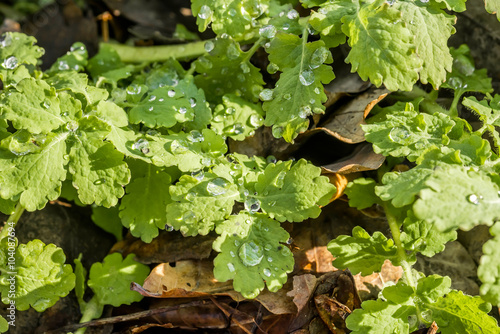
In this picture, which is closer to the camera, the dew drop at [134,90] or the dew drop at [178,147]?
the dew drop at [178,147]

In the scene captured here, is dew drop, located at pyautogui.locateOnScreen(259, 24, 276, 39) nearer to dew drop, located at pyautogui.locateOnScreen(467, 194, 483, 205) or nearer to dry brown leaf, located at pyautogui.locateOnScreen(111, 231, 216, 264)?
dry brown leaf, located at pyautogui.locateOnScreen(111, 231, 216, 264)

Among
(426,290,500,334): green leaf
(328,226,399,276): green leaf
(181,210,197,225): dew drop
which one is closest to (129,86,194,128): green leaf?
(181,210,197,225): dew drop

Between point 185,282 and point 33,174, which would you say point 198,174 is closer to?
point 185,282

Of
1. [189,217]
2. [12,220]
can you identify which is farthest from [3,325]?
[189,217]

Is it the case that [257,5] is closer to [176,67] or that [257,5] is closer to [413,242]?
[176,67]

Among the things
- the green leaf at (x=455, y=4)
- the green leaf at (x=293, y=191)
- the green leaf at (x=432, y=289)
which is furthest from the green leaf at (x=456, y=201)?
the green leaf at (x=455, y=4)

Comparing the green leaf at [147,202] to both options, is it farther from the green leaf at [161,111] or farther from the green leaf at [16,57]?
the green leaf at [16,57]
